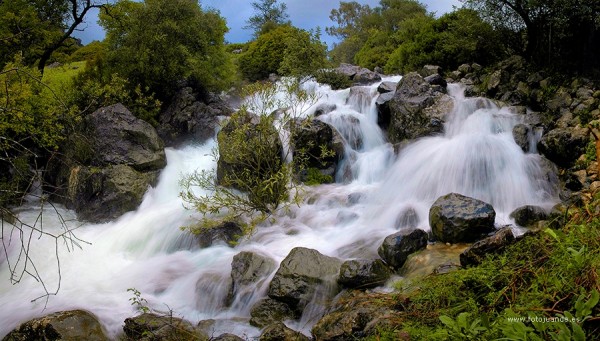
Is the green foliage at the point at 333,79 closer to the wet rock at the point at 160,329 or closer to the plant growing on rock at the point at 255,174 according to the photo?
the plant growing on rock at the point at 255,174

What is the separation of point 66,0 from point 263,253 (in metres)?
16.2

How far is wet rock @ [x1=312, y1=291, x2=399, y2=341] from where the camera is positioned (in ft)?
13.5

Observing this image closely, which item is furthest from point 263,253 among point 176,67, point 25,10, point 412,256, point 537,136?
point 25,10

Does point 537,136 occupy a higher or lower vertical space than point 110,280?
higher

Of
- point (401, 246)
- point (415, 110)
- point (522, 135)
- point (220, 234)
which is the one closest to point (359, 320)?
point (401, 246)

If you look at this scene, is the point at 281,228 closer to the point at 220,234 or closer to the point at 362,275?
the point at 220,234

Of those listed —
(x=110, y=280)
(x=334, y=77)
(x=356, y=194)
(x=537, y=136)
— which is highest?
(x=334, y=77)

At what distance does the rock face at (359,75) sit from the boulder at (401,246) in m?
11.7

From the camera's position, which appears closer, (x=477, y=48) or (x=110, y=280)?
(x=110, y=280)

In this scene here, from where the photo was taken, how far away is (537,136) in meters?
9.79

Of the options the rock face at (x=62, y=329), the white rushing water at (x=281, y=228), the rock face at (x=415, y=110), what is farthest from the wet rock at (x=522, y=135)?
the rock face at (x=62, y=329)

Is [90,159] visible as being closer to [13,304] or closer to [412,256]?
[13,304]

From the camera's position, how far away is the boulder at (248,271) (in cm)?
651

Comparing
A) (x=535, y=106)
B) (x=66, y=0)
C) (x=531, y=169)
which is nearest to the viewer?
(x=531, y=169)
